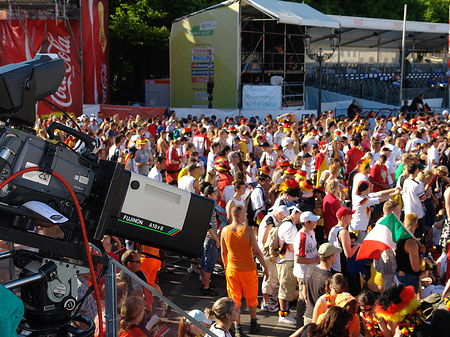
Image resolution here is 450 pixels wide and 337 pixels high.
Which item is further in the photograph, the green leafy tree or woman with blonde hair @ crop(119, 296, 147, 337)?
the green leafy tree

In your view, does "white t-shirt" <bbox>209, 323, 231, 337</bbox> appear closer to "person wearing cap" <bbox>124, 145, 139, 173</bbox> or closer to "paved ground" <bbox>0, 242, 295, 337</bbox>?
"paved ground" <bbox>0, 242, 295, 337</bbox>

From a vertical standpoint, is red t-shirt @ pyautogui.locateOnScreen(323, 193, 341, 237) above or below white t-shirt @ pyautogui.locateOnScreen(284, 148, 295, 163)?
below

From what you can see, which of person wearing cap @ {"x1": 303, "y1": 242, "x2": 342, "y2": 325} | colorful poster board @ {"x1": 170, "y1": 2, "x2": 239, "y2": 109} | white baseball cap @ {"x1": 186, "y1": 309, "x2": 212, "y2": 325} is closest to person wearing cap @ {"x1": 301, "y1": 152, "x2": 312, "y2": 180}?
person wearing cap @ {"x1": 303, "y1": 242, "x2": 342, "y2": 325}

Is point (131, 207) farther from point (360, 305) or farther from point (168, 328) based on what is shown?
point (360, 305)

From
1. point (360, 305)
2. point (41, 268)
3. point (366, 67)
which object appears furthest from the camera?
point (366, 67)

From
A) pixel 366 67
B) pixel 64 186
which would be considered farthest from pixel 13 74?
pixel 366 67

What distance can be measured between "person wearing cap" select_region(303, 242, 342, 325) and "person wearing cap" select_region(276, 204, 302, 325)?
35.0 inches

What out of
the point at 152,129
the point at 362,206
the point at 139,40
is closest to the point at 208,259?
the point at 362,206

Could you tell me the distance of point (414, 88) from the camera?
106 feet

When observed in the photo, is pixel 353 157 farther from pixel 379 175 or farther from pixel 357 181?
pixel 357 181

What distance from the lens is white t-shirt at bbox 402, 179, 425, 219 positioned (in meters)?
8.77

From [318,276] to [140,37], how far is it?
26.0 m

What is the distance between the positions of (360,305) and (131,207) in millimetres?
3153

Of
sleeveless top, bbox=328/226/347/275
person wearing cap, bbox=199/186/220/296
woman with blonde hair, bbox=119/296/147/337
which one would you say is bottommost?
person wearing cap, bbox=199/186/220/296
